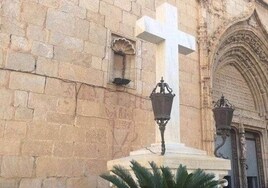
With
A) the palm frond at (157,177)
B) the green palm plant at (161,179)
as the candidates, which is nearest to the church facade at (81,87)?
the green palm plant at (161,179)

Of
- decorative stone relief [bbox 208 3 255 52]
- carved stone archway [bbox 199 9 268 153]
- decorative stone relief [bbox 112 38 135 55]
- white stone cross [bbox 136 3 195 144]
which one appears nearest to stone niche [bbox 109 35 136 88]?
decorative stone relief [bbox 112 38 135 55]

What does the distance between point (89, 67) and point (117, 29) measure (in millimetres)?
904

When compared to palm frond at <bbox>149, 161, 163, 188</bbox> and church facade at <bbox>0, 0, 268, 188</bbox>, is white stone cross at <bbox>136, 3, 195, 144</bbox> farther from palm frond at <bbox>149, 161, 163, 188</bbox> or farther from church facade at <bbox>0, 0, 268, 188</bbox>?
church facade at <bbox>0, 0, 268, 188</bbox>

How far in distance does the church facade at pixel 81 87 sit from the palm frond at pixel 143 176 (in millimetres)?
1756

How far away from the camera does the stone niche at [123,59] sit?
499 cm

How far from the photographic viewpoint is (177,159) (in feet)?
9.29

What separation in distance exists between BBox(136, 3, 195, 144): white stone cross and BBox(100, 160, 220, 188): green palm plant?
0.73 metres

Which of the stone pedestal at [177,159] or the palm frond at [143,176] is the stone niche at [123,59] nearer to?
the stone pedestal at [177,159]

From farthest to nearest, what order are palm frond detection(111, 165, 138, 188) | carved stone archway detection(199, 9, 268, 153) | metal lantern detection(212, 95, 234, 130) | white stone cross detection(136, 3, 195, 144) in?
1. carved stone archway detection(199, 9, 268, 153)
2. metal lantern detection(212, 95, 234, 130)
3. white stone cross detection(136, 3, 195, 144)
4. palm frond detection(111, 165, 138, 188)

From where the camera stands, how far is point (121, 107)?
4781 mm

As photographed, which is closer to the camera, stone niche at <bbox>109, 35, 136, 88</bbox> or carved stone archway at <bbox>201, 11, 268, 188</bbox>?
stone niche at <bbox>109, 35, 136, 88</bbox>

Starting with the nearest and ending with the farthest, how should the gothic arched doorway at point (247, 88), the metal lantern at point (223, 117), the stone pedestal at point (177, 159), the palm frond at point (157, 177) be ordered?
the palm frond at point (157, 177) < the stone pedestal at point (177, 159) < the metal lantern at point (223, 117) < the gothic arched doorway at point (247, 88)

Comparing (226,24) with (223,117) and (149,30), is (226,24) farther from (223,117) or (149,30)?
(149,30)

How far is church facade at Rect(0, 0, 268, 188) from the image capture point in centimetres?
385
